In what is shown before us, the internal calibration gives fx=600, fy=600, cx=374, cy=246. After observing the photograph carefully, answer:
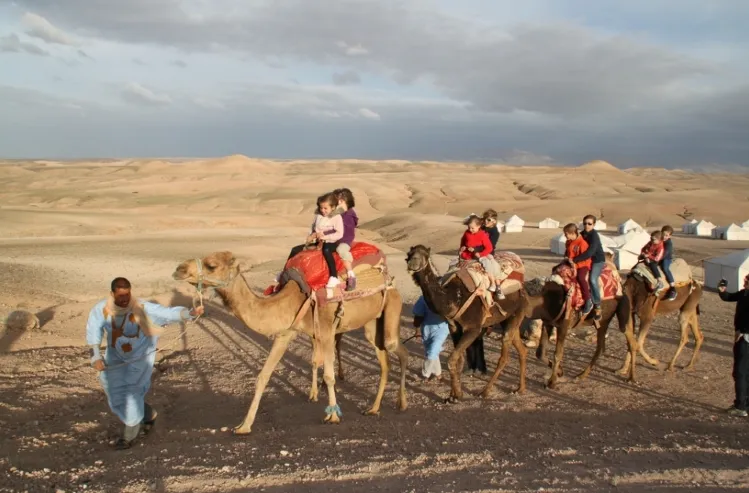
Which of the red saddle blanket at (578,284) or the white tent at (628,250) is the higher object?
the red saddle blanket at (578,284)

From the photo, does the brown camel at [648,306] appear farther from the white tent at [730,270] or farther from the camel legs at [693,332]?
the white tent at [730,270]

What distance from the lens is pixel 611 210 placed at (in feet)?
206

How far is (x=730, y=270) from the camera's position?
63.7ft

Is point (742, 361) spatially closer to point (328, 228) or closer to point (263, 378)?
point (328, 228)

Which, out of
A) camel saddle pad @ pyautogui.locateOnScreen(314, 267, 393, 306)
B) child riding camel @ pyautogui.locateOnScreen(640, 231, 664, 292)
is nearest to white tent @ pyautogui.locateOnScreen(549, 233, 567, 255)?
child riding camel @ pyautogui.locateOnScreen(640, 231, 664, 292)

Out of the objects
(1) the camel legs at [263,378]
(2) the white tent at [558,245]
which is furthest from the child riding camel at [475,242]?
(2) the white tent at [558,245]

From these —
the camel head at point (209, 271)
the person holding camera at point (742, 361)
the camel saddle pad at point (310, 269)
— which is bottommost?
the person holding camera at point (742, 361)

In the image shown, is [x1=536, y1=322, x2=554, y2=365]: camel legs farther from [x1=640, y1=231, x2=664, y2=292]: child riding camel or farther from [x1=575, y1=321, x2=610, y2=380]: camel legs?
[x1=640, y1=231, x2=664, y2=292]: child riding camel

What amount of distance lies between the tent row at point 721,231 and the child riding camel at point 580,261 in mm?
28915

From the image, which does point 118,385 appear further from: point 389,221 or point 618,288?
point 389,221

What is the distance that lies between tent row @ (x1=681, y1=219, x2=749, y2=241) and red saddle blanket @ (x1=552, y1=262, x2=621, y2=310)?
28.4m

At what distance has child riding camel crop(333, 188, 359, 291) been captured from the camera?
26.0 feet

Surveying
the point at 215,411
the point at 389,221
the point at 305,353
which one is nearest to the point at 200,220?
the point at 389,221

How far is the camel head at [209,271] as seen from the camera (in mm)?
6309
